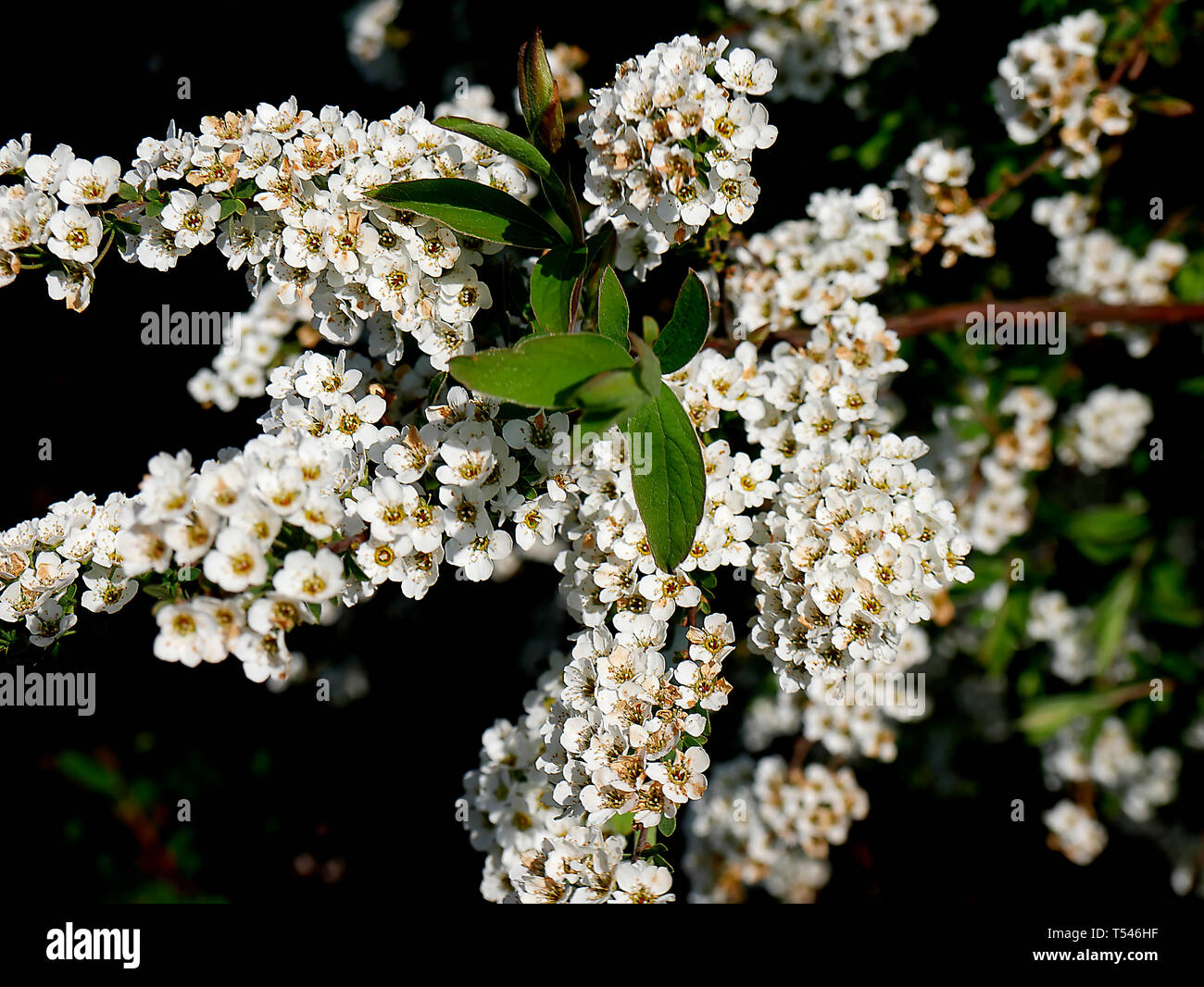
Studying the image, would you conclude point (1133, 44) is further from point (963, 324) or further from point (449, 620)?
point (449, 620)

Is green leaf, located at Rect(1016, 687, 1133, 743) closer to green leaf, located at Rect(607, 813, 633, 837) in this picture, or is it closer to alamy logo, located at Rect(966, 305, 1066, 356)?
alamy logo, located at Rect(966, 305, 1066, 356)

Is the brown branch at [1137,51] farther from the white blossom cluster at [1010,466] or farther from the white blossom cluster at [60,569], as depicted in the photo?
the white blossom cluster at [60,569]

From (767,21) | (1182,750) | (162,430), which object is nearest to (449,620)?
(162,430)

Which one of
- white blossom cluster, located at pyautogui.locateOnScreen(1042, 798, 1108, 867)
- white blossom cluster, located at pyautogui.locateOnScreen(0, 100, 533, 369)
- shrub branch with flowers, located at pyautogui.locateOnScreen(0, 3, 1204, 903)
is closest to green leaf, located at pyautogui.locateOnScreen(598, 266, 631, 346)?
shrub branch with flowers, located at pyautogui.locateOnScreen(0, 3, 1204, 903)

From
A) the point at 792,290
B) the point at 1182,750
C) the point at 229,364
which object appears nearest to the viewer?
the point at 792,290

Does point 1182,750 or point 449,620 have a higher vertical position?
point 449,620

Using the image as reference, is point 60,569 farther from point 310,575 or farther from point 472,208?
point 472,208

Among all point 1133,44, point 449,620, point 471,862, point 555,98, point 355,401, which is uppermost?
point 1133,44
